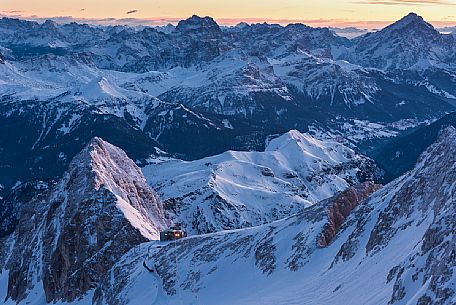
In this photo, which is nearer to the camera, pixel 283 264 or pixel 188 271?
pixel 283 264

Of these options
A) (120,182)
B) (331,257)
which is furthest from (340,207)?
(120,182)

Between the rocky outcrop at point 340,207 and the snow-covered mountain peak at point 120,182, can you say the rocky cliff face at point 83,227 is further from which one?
the rocky outcrop at point 340,207

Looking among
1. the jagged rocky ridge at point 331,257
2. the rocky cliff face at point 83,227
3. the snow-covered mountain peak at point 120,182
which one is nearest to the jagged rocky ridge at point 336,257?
the jagged rocky ridge at point 331,257

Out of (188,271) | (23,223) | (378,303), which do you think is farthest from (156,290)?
(23,223)

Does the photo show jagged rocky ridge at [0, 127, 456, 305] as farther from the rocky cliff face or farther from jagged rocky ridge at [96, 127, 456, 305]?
the rocky cliff face

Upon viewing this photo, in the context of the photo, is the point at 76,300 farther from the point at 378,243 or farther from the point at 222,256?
the point at 378,243

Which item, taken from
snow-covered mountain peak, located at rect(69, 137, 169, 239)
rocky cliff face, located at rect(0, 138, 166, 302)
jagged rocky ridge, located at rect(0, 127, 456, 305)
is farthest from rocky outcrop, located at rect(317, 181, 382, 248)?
snow-covered mountain peak, located at rect(69, 137, 169, 239)

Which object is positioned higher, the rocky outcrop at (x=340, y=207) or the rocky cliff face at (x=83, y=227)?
the rocky outcrop at (x=340, y=207)
